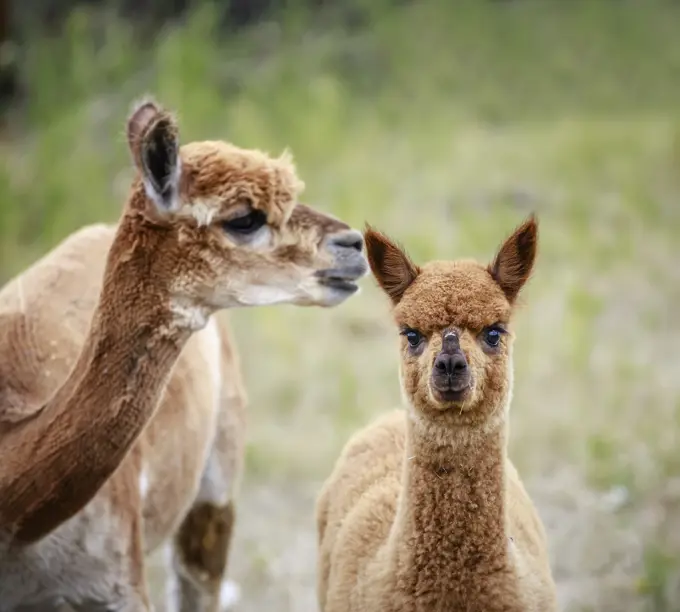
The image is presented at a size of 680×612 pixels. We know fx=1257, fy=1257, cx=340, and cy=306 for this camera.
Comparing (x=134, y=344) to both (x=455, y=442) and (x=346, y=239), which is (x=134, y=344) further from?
(x=455, y=442)

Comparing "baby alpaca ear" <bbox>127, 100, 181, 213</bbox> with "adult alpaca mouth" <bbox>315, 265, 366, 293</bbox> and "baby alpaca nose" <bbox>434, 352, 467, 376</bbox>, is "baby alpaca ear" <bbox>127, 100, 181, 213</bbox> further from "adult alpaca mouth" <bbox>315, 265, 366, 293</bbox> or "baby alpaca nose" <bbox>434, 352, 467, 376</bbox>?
"baby alpaca nose" <bbox>434, 352, 467, 376</bbox>

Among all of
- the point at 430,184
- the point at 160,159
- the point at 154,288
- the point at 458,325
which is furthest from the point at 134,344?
the point at 430,184

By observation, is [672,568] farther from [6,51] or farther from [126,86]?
[6,51]

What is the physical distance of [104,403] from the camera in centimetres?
335

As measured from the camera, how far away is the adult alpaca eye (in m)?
3.53

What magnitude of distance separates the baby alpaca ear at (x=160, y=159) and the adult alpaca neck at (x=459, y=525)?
0.93m

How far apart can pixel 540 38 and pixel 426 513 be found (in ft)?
28.1

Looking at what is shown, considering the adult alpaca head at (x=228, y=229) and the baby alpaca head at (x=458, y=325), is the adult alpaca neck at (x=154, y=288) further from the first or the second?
the baby alpaca head at (x=458, y=325)

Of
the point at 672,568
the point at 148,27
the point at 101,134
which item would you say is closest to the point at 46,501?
the point at 672,568

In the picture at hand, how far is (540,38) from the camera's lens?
11.1 m

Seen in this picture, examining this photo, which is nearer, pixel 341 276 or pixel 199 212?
pixel 199 212

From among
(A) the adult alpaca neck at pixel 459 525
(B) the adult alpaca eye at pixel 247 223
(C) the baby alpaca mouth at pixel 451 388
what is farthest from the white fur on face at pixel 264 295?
(C) the baby alpaca mouth at pixel 451 388

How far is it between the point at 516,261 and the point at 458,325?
295 millimetres

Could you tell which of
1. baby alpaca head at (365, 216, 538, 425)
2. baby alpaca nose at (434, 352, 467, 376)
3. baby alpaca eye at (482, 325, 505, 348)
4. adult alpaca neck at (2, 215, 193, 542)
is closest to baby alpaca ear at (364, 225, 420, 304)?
baby alpaca head at (365, 216, 538, 425)
